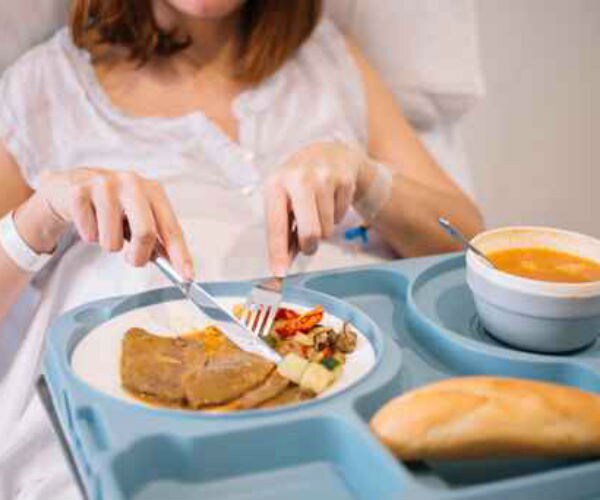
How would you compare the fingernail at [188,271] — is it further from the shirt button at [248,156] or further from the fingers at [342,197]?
the shirt button at [248,156]

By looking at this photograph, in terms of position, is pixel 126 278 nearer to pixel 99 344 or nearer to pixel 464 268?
pixel 99 344

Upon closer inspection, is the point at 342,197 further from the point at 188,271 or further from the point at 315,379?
→ the point at 315,379

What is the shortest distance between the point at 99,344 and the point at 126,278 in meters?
0.28

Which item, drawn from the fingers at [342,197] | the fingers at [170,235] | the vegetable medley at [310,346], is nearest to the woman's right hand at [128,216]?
the fingers at [170,235]

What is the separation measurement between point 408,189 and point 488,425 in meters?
0.64

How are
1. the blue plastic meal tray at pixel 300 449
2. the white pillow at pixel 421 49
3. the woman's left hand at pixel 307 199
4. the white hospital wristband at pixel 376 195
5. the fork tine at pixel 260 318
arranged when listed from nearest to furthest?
the blue plastic meal tray at pixel 300 449 < the fork tine at pixel 260 318 < the woman's left hand at pixel 307 199 < the white hospital wristband at pixel 376 195 < the white pillow at pixel 421 49

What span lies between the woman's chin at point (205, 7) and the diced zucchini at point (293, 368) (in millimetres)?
677

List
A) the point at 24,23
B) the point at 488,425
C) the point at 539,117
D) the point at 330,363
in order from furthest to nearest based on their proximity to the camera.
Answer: the point at 539,117, the point at 24,23, the point at 330,363, the point at 488,425

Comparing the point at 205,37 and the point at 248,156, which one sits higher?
the point at 205,37

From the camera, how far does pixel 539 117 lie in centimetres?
178

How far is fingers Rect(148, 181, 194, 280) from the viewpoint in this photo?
0.83 m

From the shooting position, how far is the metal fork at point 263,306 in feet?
2.61

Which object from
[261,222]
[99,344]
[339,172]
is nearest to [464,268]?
[339,172]

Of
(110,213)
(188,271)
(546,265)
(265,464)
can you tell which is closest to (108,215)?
(110,213)
